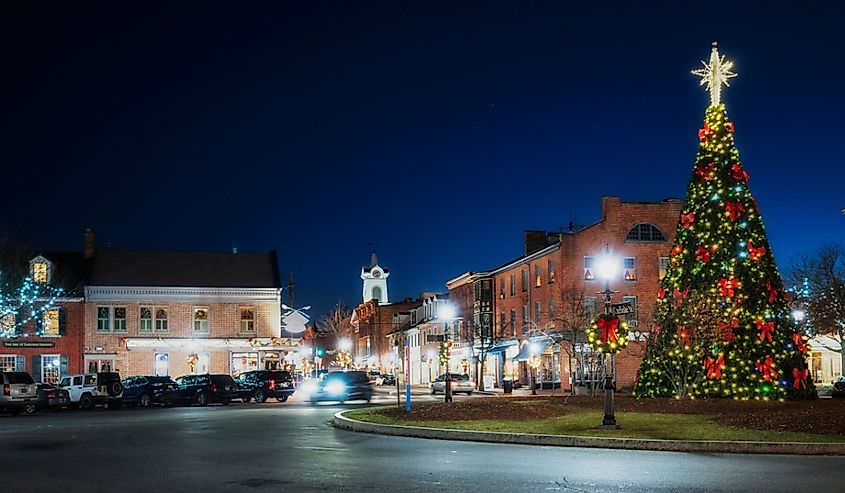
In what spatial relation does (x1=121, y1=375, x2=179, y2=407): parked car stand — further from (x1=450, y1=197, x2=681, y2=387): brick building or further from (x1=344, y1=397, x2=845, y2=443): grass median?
(x1=450, y1=197, x2=681, y2=387): brick building

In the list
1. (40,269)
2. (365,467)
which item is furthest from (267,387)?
(365,467)

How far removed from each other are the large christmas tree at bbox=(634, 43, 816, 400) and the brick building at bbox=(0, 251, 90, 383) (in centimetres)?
4478

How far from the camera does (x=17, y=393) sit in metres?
40.8

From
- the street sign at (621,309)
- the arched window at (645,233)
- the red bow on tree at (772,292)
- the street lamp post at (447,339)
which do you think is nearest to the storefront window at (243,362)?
the street lamp post at (447,339)

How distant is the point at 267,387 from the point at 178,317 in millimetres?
20495

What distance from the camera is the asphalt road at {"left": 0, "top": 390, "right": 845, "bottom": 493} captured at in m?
14.0

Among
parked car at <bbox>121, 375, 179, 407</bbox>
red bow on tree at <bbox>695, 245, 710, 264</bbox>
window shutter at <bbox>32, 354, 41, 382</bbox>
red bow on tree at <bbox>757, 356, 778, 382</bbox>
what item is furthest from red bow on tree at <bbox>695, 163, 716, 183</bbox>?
window shutter at <bbox>32, 354, 41, 382</bbox>

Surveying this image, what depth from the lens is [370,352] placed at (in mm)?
124125

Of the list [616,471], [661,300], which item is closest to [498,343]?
[661,300]

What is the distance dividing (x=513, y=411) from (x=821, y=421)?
8766mm

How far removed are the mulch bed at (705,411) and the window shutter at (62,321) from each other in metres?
42.4

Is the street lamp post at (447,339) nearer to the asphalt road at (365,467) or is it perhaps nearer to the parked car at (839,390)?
the asphalt road at (365,467)

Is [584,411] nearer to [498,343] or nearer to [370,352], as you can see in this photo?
[498,343]

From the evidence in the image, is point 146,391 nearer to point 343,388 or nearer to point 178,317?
point 343,388
